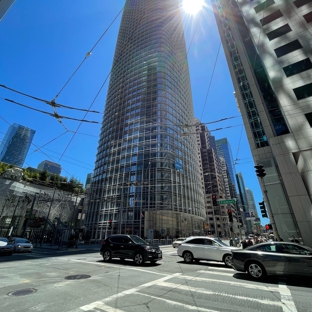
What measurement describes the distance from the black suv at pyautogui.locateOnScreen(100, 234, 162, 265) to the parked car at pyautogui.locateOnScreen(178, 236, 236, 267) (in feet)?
6.49

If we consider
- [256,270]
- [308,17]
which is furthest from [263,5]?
[256,270]

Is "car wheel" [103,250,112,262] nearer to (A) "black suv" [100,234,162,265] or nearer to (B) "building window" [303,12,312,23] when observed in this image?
(A) "black suv" [100,234,162,265]

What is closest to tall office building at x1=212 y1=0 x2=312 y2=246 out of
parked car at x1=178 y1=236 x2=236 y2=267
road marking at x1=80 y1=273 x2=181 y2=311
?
parked car at x1=178 y1=236 x2=236 y2=267

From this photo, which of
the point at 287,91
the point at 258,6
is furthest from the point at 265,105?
the point at 258,6

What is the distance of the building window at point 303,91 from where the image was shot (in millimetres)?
18562

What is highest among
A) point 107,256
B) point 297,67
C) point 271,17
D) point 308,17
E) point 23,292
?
point 271,17

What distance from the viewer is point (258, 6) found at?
2459 centimetres

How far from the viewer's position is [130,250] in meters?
10.9

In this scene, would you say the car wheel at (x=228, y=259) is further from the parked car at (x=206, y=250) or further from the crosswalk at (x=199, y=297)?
the crosswalk at (x=199, y=297)

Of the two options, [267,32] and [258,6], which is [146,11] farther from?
[267,32]

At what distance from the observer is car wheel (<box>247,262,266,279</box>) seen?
7.00 metres

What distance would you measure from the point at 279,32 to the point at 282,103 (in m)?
10.3

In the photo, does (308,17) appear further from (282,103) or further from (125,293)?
(125,293)

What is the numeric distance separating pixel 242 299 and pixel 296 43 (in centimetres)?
2757
